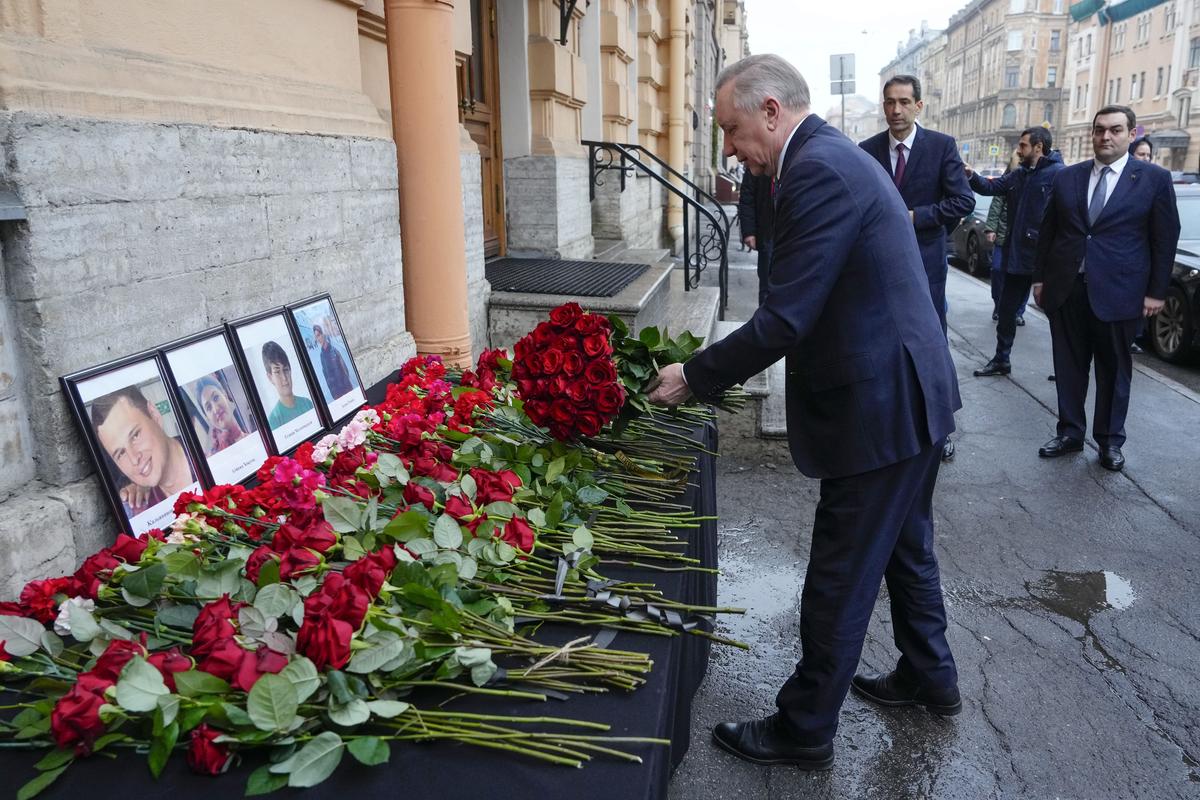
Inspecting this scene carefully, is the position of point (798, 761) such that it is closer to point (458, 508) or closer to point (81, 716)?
point (458, 508)

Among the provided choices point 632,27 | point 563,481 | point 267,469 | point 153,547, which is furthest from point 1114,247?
point 632,27

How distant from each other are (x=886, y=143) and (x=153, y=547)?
4920 mm

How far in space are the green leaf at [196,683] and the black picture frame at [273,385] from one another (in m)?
1.64

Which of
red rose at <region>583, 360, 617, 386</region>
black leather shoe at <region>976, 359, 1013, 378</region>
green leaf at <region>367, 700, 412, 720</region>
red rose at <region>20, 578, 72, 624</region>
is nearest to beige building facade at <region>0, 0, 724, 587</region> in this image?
red rose at <region>20, 578, 72, 624</region>

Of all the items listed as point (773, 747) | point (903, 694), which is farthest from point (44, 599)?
point (903, 694)

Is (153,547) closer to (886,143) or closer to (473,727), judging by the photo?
(473,727)

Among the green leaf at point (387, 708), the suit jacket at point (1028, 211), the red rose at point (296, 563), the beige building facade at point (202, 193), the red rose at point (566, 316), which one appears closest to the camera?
the green leaf at point (387, 708)

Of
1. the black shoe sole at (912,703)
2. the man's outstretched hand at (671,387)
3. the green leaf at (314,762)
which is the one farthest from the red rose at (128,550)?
the black shoe sole at (912,703)

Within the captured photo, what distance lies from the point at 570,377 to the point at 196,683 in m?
1.25

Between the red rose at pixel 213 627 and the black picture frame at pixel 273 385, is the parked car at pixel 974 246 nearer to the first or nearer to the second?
the black picture frame at pixel 273 385

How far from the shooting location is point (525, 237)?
820 cm

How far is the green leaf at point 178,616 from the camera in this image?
1.75m

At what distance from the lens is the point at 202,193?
286 cm

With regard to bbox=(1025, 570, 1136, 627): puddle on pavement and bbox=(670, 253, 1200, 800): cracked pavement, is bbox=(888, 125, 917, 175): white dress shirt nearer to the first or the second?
bbox=(670, 253, 1200, 800): cracked pavement
